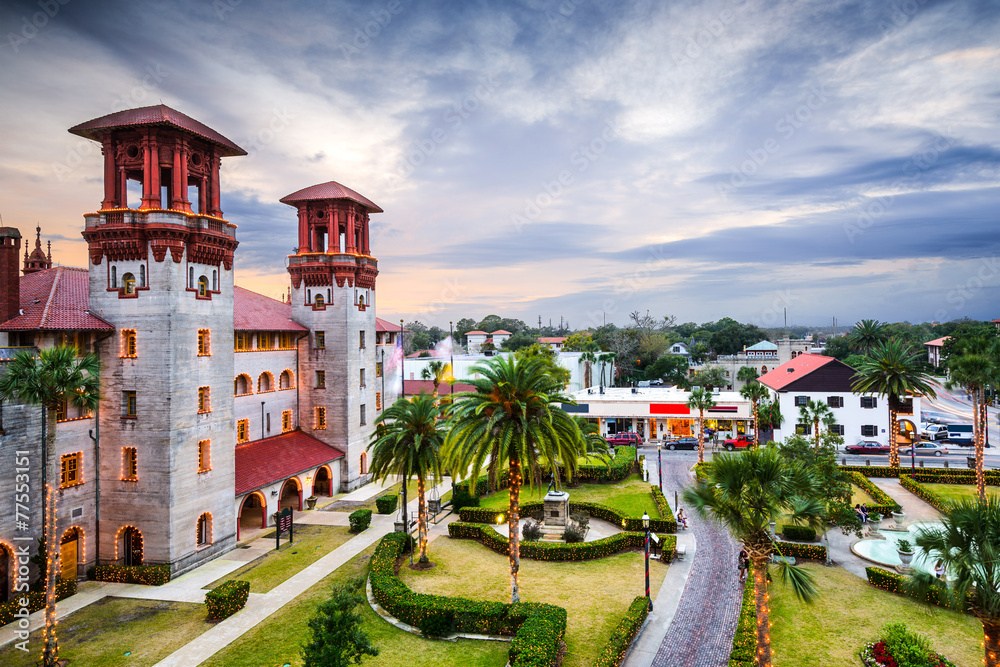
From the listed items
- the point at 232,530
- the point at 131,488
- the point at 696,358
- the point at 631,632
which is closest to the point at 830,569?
the point at 631,632

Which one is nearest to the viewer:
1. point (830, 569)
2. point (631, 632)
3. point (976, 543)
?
point (976, 543)

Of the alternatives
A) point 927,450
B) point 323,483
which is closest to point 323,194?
point 323,483

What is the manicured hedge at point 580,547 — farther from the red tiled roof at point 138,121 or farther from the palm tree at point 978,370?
the red tiled roof at point 138,121

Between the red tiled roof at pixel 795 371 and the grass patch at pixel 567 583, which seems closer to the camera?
the grass patch at pixel 567 583

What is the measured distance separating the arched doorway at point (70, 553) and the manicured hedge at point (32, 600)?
1.41ft

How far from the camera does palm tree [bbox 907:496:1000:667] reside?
47.3ft

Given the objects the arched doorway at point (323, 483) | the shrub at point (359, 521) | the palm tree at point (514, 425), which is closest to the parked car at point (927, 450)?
the palm tree at point (514, 425)

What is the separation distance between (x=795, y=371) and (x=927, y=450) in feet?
48.0

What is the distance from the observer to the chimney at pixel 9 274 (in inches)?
1054

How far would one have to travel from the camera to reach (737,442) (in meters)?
60.0

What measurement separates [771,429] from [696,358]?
78.5m

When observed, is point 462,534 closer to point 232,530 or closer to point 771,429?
point 232,530

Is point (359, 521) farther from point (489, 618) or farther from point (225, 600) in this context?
point (489, 618)

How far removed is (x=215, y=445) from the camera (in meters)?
32.2
